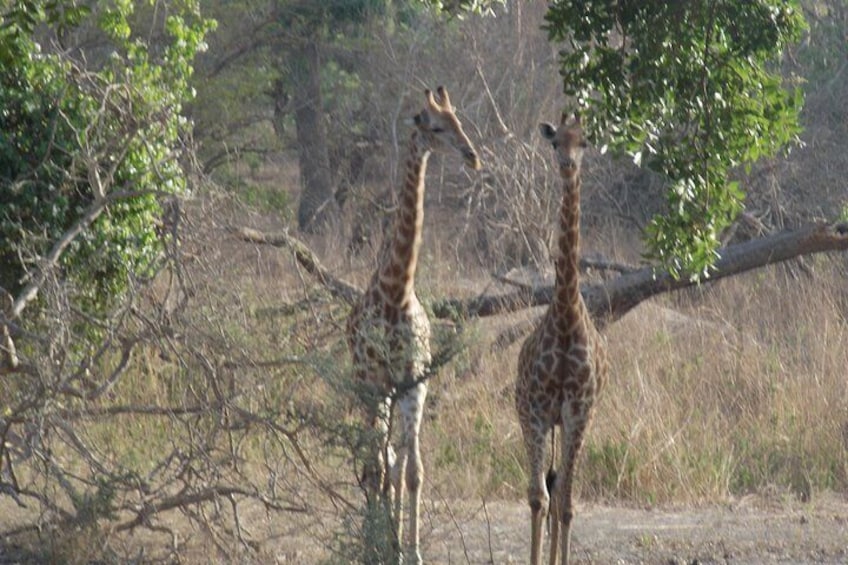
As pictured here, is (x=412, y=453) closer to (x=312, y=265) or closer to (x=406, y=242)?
(x=406, y=242)

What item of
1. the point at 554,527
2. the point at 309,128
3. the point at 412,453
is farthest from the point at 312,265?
the point at 309,128

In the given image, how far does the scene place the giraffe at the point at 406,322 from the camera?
22.7ft

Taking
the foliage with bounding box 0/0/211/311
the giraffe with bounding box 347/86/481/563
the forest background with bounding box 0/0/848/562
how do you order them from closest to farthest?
the forest background with bounding box 0/0/848/562 → the giraffe with bounding box 347/86/481/563 → the foliage with bounding box 0/0/211/311

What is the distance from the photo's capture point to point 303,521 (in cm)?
764

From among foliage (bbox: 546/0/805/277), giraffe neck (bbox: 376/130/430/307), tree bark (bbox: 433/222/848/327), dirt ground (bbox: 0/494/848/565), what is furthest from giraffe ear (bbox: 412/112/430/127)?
tree bark (bbox: 433/222/848/327)

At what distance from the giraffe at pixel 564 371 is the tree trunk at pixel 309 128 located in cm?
1079

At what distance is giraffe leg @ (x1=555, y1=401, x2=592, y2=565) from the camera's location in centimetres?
724

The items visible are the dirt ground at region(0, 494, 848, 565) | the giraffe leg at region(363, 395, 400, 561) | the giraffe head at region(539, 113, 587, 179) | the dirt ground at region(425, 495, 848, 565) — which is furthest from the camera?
the dirt ground at region(425, 495, 848, 565)

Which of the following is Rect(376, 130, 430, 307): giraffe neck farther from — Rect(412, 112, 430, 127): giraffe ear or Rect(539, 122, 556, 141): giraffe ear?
Rect(539, 122, 556, 141): giraffe ear

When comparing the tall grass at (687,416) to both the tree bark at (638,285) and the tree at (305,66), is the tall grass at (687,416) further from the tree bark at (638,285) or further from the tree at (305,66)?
the tree at (305,66)

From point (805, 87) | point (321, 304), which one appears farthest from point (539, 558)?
point (805, 87)

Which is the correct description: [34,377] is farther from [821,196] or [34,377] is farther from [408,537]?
[821,196]

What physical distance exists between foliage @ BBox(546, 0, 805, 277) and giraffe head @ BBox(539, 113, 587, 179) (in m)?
0.65

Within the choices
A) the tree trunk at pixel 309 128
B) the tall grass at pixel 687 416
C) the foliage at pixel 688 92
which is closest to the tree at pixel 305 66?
the tree trunk at pixel 309 128
